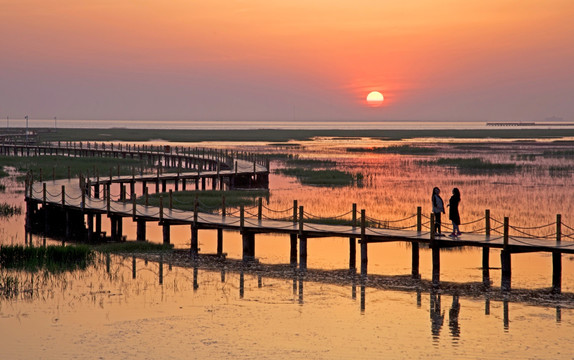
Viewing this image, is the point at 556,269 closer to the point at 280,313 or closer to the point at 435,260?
the point at 435,260

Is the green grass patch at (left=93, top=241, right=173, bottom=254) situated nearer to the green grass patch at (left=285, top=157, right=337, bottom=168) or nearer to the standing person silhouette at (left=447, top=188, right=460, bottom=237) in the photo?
the standing person silhouette at (left=447, top=188, right=460, bottom=237)

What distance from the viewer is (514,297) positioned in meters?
22.9

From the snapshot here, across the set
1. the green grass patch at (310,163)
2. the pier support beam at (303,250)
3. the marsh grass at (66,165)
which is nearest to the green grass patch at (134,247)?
the pier support beam at (303,250)

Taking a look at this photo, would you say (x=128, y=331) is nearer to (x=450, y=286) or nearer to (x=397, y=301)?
(x=397, y=301)

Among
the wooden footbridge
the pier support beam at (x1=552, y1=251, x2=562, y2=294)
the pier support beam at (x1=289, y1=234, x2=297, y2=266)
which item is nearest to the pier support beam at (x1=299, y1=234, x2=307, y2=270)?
the wooden footbridge

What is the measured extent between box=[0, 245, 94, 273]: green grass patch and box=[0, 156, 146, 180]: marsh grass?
1335 inches

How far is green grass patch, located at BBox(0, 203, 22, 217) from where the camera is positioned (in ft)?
134

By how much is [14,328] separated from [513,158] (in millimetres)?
76934

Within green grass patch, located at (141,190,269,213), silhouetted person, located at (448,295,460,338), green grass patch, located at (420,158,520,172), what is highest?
green grass patch, located at (420,158,520,172)

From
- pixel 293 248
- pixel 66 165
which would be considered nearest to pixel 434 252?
pixel 293 248

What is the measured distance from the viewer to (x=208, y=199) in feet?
152

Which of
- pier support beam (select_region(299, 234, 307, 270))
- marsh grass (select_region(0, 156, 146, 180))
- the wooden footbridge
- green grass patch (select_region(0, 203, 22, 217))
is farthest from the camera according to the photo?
marsh grass (select_region(0, 156, 146, 180))

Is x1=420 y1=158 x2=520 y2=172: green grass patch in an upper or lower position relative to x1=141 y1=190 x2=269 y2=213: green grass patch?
upper

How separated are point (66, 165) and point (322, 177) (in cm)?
2425
